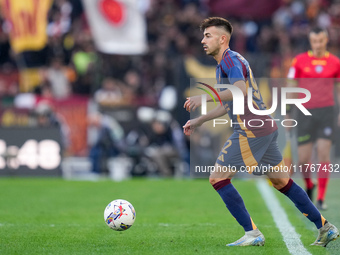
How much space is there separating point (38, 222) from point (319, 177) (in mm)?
4027

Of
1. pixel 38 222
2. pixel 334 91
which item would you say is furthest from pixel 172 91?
pixel 38 222

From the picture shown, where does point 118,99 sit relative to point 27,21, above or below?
below

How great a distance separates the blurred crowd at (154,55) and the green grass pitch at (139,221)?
379 cm

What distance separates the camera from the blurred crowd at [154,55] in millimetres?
17375

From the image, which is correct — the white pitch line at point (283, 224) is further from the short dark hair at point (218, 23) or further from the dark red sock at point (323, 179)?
the short dark hair at point (218, 23)

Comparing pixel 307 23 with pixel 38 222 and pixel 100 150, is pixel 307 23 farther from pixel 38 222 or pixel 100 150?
pixel 38 222

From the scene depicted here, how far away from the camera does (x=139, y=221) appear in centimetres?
846

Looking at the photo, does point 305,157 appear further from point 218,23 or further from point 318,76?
point 218,23

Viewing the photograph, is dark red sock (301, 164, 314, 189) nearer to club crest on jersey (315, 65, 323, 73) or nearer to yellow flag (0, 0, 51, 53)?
club crest on jersey (315, 65, 323, 73)

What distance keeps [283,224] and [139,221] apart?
5.86 ft

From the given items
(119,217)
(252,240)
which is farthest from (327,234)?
(119,217)

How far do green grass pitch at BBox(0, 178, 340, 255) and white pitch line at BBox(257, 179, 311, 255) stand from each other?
3.3 inches

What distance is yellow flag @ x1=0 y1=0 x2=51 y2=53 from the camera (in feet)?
59.5

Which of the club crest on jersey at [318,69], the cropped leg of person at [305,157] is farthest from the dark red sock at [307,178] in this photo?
the club crest on jersey at [318,69]
